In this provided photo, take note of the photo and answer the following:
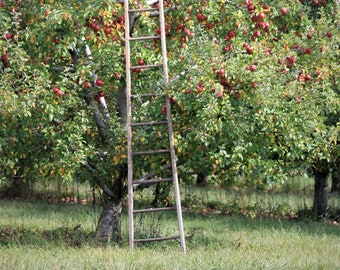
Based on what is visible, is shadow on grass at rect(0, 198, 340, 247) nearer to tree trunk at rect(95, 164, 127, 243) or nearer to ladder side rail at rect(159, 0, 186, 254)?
tree trunk at rect(95, 164, 127, 243)

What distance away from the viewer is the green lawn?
8.23m

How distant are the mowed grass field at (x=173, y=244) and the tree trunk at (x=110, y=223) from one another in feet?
0.66

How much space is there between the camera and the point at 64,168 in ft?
31.9

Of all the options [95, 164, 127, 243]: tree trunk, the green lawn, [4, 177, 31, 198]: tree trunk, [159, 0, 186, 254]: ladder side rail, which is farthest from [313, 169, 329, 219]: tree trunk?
[159, 0, 186, 254]: ladder side rail

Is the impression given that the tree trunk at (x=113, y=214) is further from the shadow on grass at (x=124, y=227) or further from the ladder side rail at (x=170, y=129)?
the ladder side rail at (x=170, y=129)

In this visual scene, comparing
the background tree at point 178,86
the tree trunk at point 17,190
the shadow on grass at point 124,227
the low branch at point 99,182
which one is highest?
the background tree at point 178,86

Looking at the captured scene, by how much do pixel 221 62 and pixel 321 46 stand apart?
1.91 m

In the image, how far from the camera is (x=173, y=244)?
1095 cm

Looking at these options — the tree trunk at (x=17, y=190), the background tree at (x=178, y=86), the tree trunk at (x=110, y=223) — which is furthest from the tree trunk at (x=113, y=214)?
the tree trunk at (x=17, y=190)

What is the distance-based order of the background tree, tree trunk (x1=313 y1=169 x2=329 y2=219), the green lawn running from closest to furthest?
the green lawn, the background tree, tree trunk (x1=313 y1=169 x2=329 y2=219)

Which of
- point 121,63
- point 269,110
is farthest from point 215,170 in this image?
point 121,63

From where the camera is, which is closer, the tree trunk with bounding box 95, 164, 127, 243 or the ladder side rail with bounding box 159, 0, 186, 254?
the ladder side rail with bounding box 159, 0, 186, 254

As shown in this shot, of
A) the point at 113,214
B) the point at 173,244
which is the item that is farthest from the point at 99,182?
the point at 173,244

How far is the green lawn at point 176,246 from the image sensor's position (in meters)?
8.23
